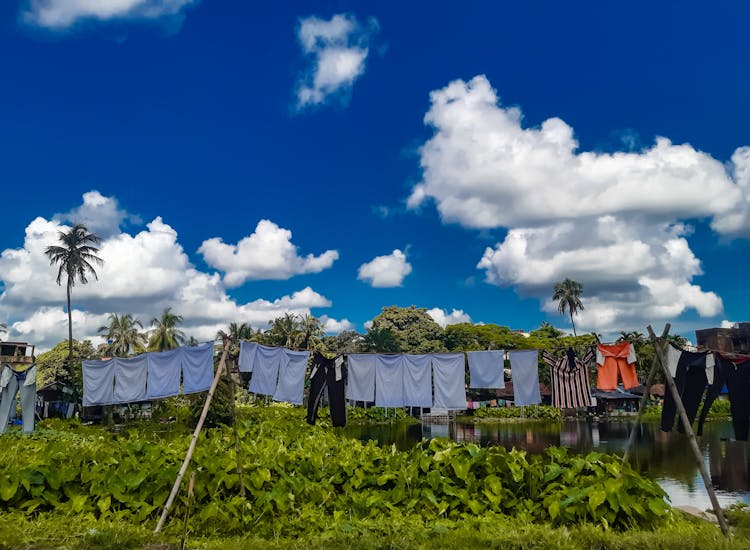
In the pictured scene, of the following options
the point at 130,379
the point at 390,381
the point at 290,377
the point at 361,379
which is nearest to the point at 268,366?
the point at 290,377

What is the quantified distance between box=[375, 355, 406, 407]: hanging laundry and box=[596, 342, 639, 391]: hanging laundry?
5.31 meters

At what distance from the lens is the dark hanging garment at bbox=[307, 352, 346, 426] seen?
15.2 metres

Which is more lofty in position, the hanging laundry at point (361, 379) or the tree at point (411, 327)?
the tree at point (411, 327)

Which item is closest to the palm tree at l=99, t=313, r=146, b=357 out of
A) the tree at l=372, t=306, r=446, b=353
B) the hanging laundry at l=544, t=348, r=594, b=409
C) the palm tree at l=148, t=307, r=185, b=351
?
the palm tree at l=148, t=307, r=185, b=351

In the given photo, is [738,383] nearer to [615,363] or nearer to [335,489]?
[615,363]

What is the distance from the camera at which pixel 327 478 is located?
860cm

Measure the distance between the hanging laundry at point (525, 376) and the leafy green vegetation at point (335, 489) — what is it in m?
5.74

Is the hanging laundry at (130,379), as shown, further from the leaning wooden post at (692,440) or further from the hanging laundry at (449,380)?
the leaning wooden post at (692,440)

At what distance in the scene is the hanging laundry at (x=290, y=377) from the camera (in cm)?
1609

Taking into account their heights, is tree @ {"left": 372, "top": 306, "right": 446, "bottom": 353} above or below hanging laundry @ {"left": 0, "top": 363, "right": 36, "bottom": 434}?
above

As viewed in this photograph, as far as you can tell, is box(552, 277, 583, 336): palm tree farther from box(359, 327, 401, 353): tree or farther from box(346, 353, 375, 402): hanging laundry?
box(346, 353, 375, 402): hanging laundry

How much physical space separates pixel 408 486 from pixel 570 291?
234ft

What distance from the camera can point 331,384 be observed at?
15.3m

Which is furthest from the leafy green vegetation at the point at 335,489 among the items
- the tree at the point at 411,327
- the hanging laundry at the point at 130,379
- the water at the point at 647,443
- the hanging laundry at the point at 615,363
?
the tree at the point at 411,327
